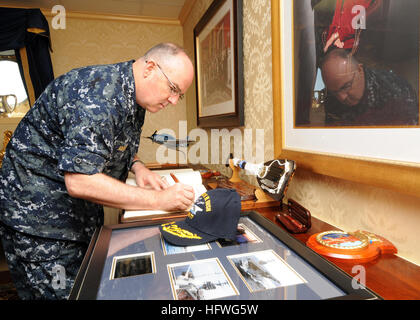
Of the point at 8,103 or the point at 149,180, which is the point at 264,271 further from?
the point at 8,103

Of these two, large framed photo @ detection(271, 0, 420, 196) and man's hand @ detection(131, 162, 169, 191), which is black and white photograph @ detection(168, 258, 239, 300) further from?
man's hand @ detection(131, 162, 169, 191)

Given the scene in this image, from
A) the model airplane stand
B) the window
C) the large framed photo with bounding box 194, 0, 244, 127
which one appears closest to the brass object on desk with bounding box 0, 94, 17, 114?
the window

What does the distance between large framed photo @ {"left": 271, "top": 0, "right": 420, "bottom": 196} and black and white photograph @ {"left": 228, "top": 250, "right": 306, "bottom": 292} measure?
0.30 metres

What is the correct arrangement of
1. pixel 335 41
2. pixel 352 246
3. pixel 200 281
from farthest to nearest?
pixel 335 41 → pixel 352 246 → pixel 200 281

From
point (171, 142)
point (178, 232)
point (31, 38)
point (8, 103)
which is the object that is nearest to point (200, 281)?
point (178, 232)

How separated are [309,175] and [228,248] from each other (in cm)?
49

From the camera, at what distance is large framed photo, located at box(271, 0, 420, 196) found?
59 cm

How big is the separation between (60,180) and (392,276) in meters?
1.06

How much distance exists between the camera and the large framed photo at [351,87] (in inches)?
23.2

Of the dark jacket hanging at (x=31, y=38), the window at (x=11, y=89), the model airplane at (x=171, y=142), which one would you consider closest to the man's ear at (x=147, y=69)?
the model airplane at (x=171, y=142)

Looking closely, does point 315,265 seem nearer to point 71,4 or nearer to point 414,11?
point 414,11

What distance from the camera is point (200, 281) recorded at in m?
0.50

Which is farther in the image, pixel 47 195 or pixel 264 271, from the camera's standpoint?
pixel 47 195

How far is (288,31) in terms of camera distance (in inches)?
39.7
